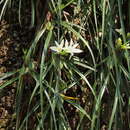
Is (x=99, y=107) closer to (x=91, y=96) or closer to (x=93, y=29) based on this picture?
(x=91, y=96)

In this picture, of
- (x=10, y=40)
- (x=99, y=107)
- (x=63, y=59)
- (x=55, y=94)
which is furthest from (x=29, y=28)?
(x=99, y=107)

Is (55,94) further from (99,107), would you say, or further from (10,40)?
A: (10,40)

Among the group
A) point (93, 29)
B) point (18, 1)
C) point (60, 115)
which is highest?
point (18, 1)

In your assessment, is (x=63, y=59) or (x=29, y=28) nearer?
(x=63, y=59)

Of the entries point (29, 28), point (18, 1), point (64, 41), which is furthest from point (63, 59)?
point (18, 1)

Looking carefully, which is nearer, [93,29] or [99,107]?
[99,107]

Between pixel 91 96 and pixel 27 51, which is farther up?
pixel 27 51
